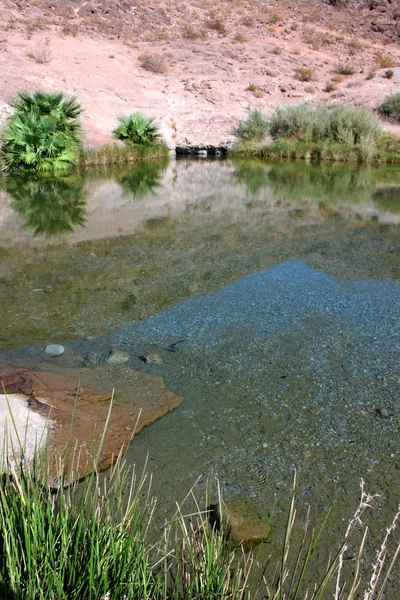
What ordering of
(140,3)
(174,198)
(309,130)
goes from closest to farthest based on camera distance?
1. (174,198)
2. (309,130)
3. (140,3)

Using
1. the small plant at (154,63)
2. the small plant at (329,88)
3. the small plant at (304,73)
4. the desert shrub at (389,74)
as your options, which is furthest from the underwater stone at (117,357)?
the desert shrub at (389,74)

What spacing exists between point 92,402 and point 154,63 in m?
30.3

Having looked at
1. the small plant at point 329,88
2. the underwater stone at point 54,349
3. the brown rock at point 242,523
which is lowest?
the brown rock at point 242,523

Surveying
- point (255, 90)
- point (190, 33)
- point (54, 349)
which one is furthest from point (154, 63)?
point (54, 349)

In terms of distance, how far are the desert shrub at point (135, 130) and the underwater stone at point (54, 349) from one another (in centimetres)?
2021

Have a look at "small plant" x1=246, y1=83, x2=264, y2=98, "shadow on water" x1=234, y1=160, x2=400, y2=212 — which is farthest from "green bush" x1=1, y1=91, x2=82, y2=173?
"small plant" x1=246, y1=83, x2=264, y2=98

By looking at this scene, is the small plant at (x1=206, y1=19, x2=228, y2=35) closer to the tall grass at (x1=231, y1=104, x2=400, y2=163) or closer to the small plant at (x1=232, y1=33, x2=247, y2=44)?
the small plant at (x1=232, y1=33, x2=247, y2=44)

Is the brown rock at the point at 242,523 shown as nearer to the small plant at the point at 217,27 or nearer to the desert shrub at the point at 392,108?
the desert shrub at the point at 392,108

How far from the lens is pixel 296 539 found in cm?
264

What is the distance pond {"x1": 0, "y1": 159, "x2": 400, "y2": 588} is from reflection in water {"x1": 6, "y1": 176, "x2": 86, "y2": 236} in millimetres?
101

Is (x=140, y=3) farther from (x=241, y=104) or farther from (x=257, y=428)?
(x=257, y=428)

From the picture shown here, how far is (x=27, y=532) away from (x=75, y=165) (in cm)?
1960

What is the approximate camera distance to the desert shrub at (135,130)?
23.4m

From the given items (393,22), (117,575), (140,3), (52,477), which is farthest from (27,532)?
(393,22)
